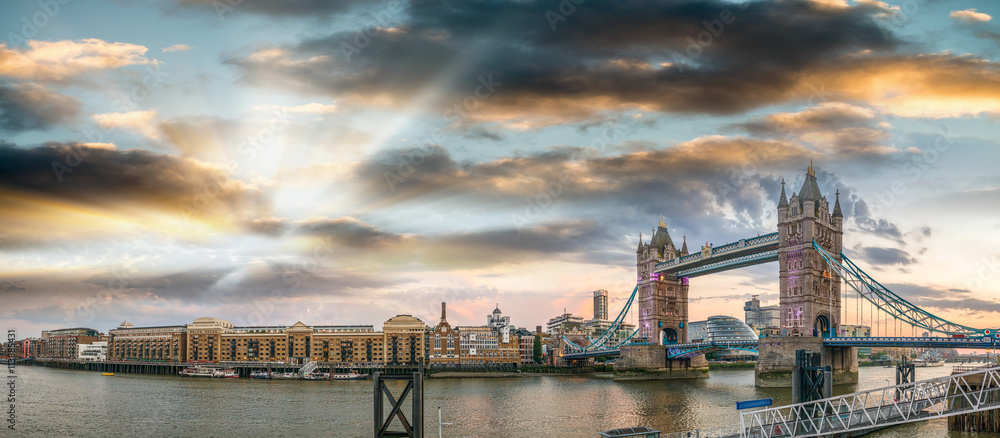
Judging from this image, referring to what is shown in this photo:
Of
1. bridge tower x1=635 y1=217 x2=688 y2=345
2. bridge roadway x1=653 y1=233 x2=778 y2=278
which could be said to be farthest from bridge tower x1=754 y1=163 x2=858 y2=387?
bridge tower x1=635 y1=217 x2=688 y2=345

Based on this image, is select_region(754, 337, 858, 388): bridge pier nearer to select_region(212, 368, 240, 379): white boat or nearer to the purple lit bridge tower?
the purple lit bridge tower

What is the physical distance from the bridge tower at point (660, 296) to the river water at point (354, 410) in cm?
3206

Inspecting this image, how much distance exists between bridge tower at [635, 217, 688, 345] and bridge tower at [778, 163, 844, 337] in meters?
37.0

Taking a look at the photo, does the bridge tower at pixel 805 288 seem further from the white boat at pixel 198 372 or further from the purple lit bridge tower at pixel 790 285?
the white boat at pixel 198 372

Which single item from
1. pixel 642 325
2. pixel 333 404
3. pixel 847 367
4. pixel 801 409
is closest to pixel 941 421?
pixel 801 409

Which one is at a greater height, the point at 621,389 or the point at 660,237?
the point at 660,237

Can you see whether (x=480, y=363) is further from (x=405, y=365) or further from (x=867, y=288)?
(x=867, y=288)

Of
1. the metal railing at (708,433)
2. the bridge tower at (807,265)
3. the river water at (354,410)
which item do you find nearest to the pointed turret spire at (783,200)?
the bridge tower at (807,265)

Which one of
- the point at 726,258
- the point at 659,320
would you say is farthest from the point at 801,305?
the point at 659,320

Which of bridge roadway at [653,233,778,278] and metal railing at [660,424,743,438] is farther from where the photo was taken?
bridge roadway at [653,233,778,278]

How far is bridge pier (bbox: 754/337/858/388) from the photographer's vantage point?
103438 mm

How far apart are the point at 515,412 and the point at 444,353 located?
104529 millimetres

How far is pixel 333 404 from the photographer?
3356 inches

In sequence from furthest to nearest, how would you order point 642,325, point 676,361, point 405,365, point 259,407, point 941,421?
point 405,365 → point 642,325 → point 676,361 → point 259,407 → point 941,421
